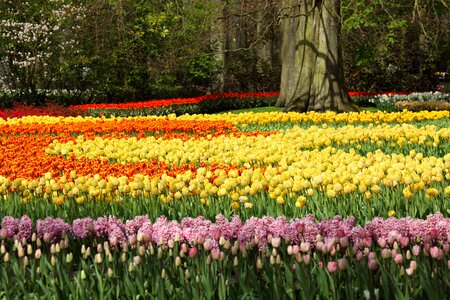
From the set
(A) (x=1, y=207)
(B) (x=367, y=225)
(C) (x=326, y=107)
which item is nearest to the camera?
(B) (x=367, y=225)

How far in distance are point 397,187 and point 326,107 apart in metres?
12.1

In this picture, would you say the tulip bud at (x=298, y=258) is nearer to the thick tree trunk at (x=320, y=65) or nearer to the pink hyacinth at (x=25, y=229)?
the pink hyacinth at (x=25, y=229)

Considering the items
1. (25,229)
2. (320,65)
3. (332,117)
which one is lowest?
(332,117)

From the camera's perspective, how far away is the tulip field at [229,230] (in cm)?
322

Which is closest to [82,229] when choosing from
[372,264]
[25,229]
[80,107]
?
[25,229]

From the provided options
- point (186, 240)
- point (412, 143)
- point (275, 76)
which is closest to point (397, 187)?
point (186, 240)

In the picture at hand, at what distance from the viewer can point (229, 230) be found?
158 inches

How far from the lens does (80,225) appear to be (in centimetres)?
424

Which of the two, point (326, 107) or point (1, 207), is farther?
point (326, 107)

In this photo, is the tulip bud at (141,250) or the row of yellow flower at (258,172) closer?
the tulip bud at (141,250)

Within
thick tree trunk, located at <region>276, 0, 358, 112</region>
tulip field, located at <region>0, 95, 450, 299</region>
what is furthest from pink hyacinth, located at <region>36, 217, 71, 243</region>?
thick tree trunk, located at <region>276, 0, 358, 112</region>

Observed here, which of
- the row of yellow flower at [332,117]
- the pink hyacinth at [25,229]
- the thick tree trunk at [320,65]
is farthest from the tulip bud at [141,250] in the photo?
the thick tree trunk at [320,65]

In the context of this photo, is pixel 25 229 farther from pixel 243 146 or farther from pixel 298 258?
pixel 243 146

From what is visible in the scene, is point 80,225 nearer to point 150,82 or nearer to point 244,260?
point 244,260
